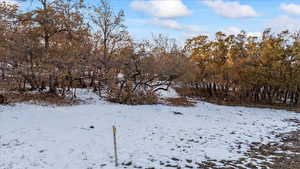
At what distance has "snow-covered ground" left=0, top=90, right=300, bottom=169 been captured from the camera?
480 centimetres

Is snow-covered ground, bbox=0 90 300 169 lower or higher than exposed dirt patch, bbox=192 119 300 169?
higher

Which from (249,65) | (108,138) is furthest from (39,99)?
(249,65)

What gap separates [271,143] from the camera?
6.72 meters

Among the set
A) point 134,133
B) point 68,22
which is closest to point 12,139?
point 134,133

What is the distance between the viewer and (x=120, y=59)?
13898mm

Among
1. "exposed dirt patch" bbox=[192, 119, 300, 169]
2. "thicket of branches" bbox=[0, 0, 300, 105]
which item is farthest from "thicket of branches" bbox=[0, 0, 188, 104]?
"exposed dirt patch" bbox=[192, 119, 300, 169]

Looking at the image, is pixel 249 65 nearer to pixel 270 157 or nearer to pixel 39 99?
pixel 270 157

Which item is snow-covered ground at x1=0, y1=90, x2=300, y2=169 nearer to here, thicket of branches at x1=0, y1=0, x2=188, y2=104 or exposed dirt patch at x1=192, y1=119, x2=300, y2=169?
exposed dirt patch at x1=192, y1=119, x2=300, y2=169

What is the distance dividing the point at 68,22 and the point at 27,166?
410 inches

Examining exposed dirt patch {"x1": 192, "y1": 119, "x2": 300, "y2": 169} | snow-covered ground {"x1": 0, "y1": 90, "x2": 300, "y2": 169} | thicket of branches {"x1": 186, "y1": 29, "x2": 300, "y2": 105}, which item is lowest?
exposed dirt patch {"x1": 192, "y1": 119, "x2": 300, "y2": 169}

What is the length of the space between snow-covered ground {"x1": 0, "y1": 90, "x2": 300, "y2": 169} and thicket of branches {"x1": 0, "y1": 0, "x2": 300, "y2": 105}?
119 inches

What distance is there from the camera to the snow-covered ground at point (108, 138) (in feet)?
15.7

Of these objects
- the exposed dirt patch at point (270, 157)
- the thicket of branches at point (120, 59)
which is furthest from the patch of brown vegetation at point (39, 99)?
the exposed dirt patch at point (270, 157)

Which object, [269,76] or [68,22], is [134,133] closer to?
[68,22]
